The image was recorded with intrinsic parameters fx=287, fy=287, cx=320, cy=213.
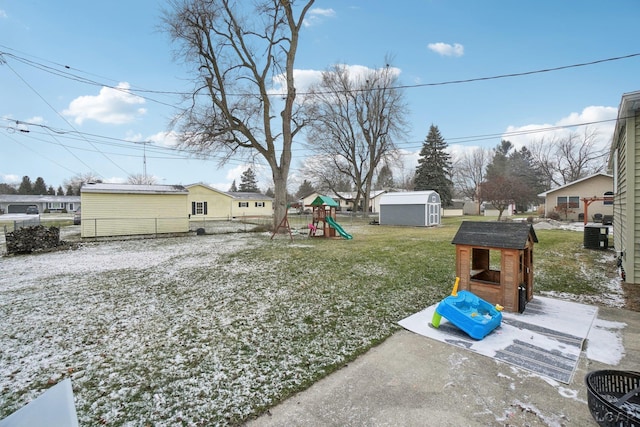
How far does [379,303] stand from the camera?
4680 mm

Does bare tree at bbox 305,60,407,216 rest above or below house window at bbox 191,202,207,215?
above

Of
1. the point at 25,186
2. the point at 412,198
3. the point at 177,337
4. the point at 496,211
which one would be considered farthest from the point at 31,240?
the point at 25,186

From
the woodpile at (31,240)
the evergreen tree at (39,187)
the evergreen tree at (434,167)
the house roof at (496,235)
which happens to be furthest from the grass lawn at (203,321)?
the evergreen tree at (39,187)

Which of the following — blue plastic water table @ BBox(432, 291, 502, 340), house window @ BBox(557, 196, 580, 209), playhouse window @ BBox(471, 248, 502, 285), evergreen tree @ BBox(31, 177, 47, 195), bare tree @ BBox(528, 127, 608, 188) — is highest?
bare tree @ BBox(528, 127, 608, 188)

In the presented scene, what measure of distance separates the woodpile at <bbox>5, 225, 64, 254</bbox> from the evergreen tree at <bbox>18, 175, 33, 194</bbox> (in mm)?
60422

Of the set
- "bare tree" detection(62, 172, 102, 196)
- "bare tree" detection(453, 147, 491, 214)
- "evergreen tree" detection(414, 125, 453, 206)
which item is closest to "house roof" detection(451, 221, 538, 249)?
"evergreen tree" detection(414, 125, 453, 206)

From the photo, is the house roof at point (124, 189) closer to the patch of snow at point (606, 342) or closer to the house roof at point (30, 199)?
the patch of snow at point (606, 342)

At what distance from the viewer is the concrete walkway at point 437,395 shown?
2.10 meters

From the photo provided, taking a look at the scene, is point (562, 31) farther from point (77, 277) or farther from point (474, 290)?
point (77, 277)

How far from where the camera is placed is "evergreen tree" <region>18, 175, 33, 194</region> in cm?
Answer: 5222

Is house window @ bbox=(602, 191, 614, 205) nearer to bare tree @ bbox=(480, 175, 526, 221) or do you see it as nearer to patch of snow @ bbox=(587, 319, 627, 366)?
bare tree @ bbox=(480, 175, 526, 221)

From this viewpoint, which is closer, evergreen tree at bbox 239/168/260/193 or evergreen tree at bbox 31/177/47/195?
evergreen tree at bbox 31/177/47/195

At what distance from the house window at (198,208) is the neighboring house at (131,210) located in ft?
33.7

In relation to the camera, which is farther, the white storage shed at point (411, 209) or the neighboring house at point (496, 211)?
the neighboring house at point (496, 211)
